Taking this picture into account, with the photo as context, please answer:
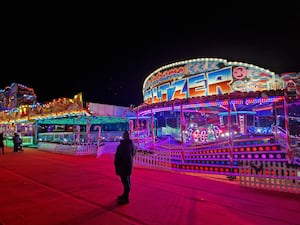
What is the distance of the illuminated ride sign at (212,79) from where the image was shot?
1127cm

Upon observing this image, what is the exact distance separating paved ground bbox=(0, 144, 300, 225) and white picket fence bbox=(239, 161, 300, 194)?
23 cm

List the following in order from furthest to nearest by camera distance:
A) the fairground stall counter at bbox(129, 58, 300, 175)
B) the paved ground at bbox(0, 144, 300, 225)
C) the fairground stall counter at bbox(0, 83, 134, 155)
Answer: the fairground stall counter at bbox(0, 83, 134, 155), the fairground stall counter at bbox(129, 58, 300, 175), the paved ground at bbox(0, 144, 300, 225)

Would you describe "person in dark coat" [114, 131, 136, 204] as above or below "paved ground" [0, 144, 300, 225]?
above

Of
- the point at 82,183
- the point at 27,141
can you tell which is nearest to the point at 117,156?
the point at 82,183

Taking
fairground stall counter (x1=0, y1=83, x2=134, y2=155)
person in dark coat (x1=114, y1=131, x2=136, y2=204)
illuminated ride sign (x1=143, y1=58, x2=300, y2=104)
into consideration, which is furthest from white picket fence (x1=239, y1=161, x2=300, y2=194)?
fairground stall counter (x1=0, y1=83, x2=134, y2=155)

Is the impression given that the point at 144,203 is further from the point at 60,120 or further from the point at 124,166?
the point at 60,120

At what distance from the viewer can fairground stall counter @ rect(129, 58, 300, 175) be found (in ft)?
27.4

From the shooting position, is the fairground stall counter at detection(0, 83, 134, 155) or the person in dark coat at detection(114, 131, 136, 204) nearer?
the person in dark coat at detection(114, 131, 136, 204)

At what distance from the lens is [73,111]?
1753cm

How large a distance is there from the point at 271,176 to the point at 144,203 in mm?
3762

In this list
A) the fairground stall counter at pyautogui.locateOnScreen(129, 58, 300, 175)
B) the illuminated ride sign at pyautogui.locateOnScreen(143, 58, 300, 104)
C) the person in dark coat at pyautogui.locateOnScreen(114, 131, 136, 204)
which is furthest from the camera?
the illuminated ride sign at pyautogui.locateOnScreen(143, 58, 300, 104)

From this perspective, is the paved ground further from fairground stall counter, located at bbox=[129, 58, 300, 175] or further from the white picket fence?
fairground stall counter, located at bbox=[129, 58, 300, 175]

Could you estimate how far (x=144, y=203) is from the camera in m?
5.02

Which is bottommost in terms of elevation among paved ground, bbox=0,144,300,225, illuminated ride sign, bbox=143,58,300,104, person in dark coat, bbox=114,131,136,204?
paved ground, bbox=0,144,300,225
